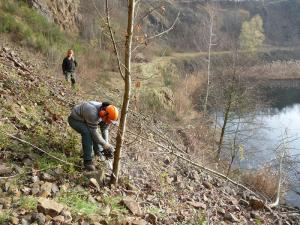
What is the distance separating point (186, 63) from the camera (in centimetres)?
4050

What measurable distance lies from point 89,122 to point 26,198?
1.70 metres

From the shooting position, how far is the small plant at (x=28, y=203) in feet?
16.9

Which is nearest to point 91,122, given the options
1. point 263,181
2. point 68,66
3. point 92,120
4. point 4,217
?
point 92,120

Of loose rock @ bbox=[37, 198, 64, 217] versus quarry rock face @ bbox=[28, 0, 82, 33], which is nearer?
loose rock @ bbox=[37, 198, 64, 217]

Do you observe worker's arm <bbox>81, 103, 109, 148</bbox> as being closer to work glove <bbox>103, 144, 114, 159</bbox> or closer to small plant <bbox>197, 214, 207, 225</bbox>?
work glove <bbox>103, 144, 114, 159</bbox>

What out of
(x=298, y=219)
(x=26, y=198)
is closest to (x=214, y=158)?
(x=298, y=219)

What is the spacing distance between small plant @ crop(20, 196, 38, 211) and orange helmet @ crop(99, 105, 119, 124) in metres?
1.70

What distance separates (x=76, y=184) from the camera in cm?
641

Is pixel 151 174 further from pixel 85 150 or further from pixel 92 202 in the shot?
pixel 92 202

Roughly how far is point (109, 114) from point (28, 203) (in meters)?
1.86

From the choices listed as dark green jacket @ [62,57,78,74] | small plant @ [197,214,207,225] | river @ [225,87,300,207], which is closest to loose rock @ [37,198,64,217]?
small plant @ [197,214,207,225]

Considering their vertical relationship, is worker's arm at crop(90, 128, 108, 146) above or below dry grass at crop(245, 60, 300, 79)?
below

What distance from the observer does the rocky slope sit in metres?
5.48

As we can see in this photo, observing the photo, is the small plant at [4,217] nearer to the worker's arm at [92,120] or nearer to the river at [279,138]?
the worker's arm at [92,120]
